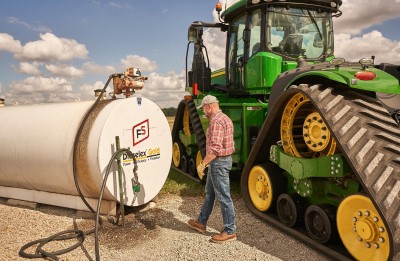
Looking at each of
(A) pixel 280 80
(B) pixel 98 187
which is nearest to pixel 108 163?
(B) pixel 98 187

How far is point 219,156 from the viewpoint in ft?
15.4

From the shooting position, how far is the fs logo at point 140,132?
18.6ft

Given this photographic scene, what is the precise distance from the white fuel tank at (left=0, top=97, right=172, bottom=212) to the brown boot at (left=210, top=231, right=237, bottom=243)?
1.62 m

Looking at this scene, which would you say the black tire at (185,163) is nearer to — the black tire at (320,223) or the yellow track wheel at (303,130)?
the yellow track wheel at (303,130)

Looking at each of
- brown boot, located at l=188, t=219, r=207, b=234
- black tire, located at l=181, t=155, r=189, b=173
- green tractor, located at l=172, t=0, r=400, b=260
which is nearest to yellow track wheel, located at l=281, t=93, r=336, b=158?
green tractor, located at l=172, t=0, r=400, b=260

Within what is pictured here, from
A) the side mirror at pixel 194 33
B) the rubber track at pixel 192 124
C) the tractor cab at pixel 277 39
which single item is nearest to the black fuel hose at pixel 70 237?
the rubber track at pixel 192 124

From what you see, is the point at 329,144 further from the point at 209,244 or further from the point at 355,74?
the point at 209,244

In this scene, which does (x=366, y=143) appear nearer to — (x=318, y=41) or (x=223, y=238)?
(x=223, y=238)

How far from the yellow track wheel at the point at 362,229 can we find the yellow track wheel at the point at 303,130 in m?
0.71

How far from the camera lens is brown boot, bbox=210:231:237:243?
4.60 m

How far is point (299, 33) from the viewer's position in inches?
259

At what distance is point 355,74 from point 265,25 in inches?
104

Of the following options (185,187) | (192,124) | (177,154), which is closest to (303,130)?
(185,187)

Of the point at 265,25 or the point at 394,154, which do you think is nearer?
the point at 394,154
